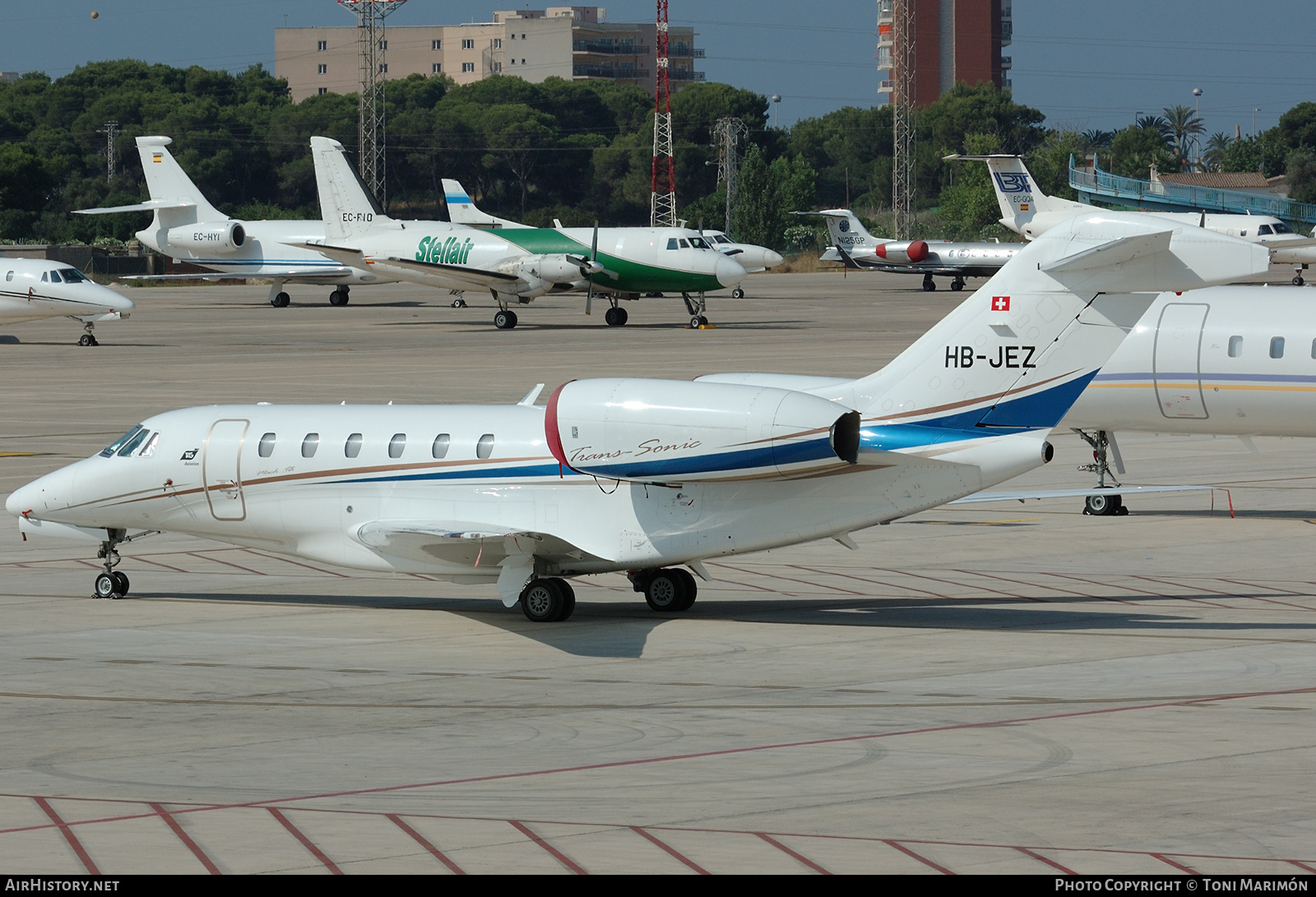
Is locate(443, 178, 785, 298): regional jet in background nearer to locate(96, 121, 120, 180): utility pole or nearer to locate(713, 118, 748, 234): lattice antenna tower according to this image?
locate(713, 118, 748, 234): lattice antenna tower

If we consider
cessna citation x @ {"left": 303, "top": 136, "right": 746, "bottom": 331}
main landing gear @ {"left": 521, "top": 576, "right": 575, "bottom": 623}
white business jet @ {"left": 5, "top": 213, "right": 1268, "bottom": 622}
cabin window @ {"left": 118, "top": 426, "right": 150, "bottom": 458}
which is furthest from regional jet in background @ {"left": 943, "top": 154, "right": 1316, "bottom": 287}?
main landing gear @ {"left": 521, "top": 576, "right": 575, "bottom": 623}

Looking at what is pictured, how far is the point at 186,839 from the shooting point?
995 cm

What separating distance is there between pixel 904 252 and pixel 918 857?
91.1m

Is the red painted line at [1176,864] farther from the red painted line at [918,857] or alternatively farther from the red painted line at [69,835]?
the red painted line at [69,835]

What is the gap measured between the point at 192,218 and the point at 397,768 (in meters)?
75.8

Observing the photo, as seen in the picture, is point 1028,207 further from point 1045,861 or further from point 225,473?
point 1045,861

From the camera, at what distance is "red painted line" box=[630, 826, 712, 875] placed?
30.3ft

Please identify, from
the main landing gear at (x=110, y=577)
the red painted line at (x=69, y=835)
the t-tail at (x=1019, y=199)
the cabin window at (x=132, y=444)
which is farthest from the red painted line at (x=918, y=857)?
the t-tail at (x=1019, y=199)

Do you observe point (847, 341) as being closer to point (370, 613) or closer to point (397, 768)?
point (370, 613)

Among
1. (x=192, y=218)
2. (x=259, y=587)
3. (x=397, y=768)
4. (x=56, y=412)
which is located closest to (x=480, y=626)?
(x=259, y=587)

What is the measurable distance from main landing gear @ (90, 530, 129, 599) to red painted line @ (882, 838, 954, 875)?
1248 cm

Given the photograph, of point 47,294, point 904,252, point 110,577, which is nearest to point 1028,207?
point 904,252

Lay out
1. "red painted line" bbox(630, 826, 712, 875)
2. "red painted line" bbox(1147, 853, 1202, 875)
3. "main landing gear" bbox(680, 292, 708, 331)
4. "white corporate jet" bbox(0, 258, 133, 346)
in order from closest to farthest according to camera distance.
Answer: "red painted line" bbox(1147, 853, 1202, 875)
"red painted line" bbox(630, 826, 712, 875)
"white corporate jet" bbox(0, 258, 133, 346)
"main landing gear" bbox(680, 292, 708, 331)

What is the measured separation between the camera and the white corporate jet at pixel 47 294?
57.7 metres
